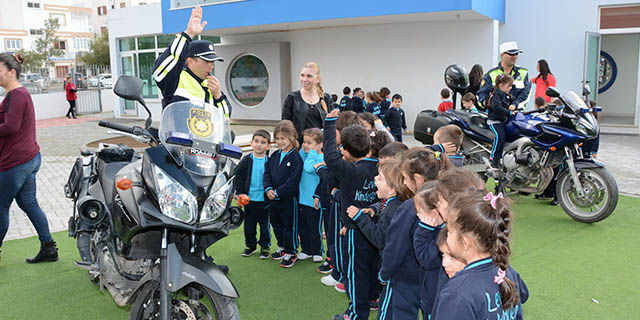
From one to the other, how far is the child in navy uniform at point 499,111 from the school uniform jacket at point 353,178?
10.9 ft

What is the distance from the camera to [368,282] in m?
3.38

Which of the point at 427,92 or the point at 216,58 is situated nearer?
the point at 216,58

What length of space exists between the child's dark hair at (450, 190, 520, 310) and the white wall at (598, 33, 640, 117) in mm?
16465

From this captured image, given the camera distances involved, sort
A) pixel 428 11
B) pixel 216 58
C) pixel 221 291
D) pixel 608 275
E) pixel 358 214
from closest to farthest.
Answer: pixel 221 291
pixel 358 214
pixel 216 58
pixel 608 275
pixel 428 11

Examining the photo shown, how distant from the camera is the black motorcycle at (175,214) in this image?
2.72 m

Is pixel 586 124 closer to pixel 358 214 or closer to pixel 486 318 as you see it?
pixel 358 214

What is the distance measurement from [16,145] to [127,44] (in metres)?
17.8

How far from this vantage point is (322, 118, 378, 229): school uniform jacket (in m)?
3.37

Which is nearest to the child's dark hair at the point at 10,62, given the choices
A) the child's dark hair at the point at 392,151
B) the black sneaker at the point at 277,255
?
the black sneaker at the point at 277,255

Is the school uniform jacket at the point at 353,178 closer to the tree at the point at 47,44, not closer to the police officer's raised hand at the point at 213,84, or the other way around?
the police officer's raised hand at the point at 213,84

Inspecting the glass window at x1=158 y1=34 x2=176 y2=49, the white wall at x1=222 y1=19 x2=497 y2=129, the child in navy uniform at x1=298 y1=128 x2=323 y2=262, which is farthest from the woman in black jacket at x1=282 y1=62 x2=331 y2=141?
the glass window at x1=158 y1=34 x2=176 y2=49

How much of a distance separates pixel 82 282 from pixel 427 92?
10966mm

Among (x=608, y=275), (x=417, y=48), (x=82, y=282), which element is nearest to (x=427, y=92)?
(x=417, y=48)

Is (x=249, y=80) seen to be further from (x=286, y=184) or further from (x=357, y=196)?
(x=357, y=196)
